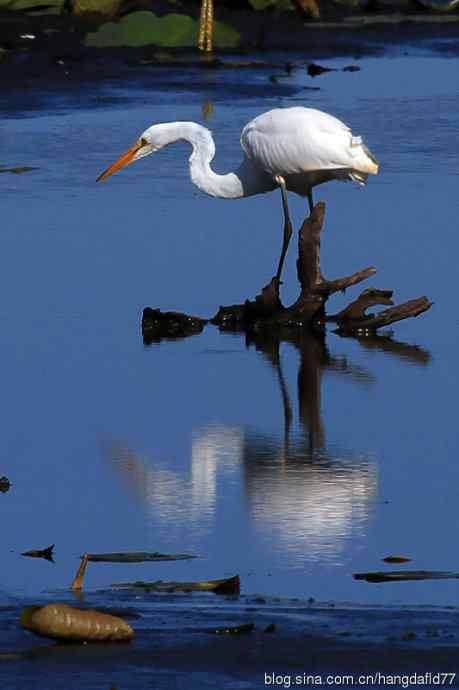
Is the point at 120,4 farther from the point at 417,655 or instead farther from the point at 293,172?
the point at 417,655

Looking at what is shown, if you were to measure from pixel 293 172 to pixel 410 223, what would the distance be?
163 cm

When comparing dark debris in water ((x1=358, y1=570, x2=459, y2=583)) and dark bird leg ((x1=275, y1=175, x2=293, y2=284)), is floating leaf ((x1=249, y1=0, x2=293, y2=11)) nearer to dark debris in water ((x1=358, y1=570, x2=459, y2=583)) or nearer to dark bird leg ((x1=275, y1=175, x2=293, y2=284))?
dark bird leg ((x1=275, y1=175, x2=293, y2=284))

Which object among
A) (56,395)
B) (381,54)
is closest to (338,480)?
(56,395)

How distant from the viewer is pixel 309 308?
10.4m

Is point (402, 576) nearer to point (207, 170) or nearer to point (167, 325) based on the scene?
point (167, 325)

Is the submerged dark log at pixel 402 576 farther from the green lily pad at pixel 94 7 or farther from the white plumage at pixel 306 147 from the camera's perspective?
the green lily pad at pixel 94 7

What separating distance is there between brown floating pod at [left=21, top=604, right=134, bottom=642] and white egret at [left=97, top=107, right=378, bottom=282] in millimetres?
5394

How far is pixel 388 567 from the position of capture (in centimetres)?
642

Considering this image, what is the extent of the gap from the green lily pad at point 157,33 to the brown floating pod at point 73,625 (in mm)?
17687

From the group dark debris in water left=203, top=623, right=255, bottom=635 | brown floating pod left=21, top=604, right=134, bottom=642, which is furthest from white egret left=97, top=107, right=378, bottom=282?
brown floating pod left=21, top=604, right=134, bottom=642

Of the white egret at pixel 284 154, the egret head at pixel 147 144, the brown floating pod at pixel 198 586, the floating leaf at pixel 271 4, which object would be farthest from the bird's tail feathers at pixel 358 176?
the floating leaf at pixel 271 4

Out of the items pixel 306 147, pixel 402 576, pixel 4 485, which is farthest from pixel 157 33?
pixel 402 576

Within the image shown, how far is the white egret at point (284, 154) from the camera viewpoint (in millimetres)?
11109

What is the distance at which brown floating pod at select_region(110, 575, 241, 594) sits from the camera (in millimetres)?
6102
